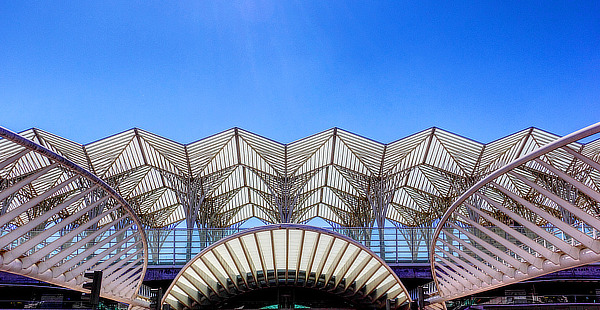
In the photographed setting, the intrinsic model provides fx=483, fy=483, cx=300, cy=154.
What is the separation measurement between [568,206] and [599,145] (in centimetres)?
3261

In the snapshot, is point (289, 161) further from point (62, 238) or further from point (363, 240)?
point (62, 238)

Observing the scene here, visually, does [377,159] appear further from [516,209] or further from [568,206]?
[568,206]

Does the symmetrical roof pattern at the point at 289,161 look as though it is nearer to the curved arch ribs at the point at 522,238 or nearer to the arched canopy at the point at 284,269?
the arched canopy at the point at 284,269

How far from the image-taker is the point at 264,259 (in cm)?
2269

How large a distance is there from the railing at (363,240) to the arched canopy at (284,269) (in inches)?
462

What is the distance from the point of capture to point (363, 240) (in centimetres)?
3900

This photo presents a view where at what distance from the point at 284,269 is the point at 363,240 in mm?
15903

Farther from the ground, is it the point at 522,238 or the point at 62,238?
the point at 62,238

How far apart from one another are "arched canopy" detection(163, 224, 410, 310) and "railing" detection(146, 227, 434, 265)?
38.5 ft

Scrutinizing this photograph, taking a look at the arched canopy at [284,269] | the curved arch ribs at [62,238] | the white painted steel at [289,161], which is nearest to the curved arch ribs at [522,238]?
the arched canopy at [284,269]

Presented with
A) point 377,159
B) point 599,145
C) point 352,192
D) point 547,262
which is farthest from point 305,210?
point 547,262

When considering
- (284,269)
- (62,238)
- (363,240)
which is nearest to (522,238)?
(62,238)

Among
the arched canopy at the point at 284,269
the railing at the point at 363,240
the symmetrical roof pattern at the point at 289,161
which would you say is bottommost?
the arched canopy at the point at 284,269

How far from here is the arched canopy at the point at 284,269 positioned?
65.3 feet
